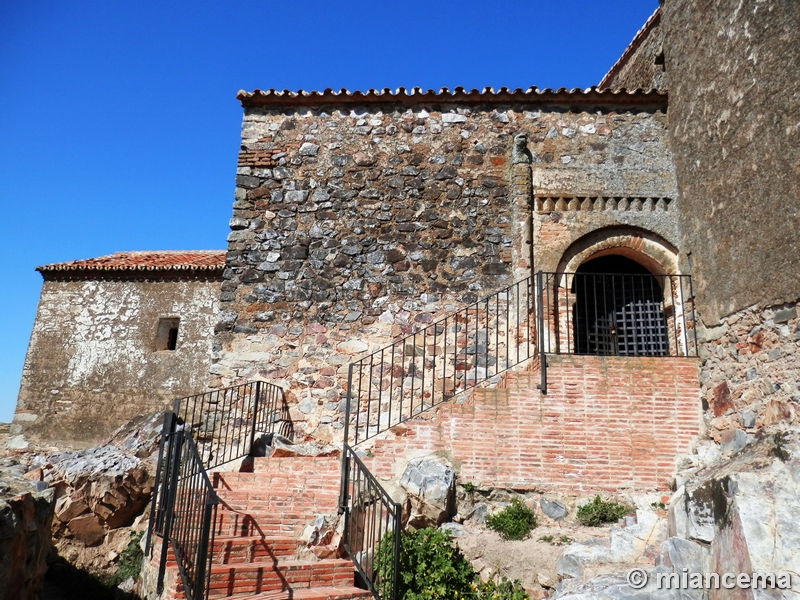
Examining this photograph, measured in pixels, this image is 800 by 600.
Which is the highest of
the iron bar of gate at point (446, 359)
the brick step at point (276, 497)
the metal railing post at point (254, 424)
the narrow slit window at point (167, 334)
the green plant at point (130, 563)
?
the narrow slit window at point (167, 334)

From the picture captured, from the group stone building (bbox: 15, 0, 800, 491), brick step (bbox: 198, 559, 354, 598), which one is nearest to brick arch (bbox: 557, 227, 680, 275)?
stone building (bbox: 15, 0, 800, 491)

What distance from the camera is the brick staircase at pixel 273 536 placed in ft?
19.3

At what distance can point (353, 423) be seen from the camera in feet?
31.8

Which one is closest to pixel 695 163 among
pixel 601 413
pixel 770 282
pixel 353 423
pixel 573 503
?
pixel 770 282

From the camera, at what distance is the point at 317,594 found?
231 inches

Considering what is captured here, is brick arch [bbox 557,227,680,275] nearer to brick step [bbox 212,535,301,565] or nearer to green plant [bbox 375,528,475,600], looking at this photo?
green plant [bbox 375,528,475,600]

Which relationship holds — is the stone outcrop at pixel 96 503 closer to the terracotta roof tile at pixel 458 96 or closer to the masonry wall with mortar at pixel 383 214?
the masonry wall with mortar at pixel 383 214

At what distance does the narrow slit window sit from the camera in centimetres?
1477

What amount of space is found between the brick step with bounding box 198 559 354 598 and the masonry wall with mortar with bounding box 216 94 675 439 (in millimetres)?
3433

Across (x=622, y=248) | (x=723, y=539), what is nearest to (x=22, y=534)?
(x=723, y=539)

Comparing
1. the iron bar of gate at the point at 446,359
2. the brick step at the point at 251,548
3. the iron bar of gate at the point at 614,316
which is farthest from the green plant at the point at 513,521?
the iron bar of gate at the point at 614,316

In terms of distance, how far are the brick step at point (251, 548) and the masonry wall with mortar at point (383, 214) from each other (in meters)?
3.13

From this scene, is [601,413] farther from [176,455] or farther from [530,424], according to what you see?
[176,455]

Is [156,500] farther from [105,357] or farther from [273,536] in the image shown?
[105,357]
